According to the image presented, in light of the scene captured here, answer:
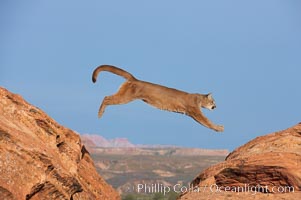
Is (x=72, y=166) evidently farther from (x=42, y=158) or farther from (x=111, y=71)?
(x=111, y=71)

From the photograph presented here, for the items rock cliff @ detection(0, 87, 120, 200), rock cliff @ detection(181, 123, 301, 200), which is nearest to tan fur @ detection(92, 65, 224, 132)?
rock cliff @ detection(0, 87, 120, 200)

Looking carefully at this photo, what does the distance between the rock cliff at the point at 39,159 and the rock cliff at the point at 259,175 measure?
7.44 ft

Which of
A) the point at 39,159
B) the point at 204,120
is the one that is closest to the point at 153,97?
the point at 204,120

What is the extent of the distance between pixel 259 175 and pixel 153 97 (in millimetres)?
7206

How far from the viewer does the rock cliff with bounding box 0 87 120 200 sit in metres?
10.2

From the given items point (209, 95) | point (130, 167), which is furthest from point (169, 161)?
point (209, 95)

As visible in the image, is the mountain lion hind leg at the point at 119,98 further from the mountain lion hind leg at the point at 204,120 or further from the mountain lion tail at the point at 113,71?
the mountain lion hind leg at the point at 204,120

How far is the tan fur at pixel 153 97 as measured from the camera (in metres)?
18.3

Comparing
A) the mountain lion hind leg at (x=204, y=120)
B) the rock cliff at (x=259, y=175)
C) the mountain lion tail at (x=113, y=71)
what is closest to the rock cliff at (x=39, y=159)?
the rock cliff at (x=259, y=175)

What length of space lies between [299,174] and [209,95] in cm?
Result: 948

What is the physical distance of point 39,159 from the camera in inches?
423

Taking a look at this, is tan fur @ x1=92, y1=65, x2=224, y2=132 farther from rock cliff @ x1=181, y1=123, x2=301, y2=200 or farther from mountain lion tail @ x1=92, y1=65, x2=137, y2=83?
rock cliff @ x1=181, y1=123, x2=301, y2=200

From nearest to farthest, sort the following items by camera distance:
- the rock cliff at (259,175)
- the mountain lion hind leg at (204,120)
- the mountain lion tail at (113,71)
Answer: the rock cliff at (259,175), the mountain lion tail at (113,71), the mountain lion hind leg at (204,120)

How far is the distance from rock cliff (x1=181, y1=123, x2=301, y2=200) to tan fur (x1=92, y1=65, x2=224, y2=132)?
566 cm
